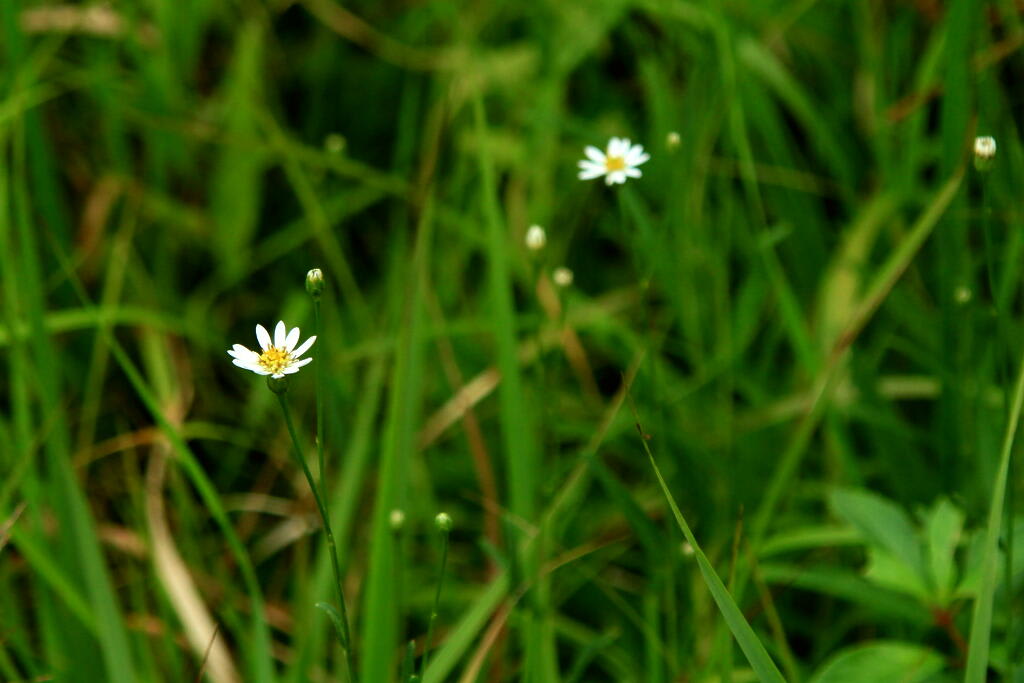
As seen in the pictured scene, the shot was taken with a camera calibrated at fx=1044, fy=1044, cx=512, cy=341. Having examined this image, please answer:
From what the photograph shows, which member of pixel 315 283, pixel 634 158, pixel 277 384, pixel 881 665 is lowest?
pixel 881 665

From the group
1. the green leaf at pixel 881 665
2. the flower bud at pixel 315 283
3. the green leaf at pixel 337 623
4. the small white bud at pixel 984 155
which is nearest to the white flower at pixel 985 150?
the small white bud at pixel 984 155

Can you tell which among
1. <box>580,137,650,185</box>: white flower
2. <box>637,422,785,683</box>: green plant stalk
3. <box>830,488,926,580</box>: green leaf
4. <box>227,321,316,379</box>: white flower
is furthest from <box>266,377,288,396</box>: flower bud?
<box>830,488,926,580</box>: green leaf

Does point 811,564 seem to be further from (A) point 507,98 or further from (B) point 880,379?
(A) point 507,98

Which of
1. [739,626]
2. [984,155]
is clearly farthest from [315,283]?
[984,155]

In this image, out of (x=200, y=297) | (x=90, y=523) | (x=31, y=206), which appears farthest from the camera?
(x=200, y=297)

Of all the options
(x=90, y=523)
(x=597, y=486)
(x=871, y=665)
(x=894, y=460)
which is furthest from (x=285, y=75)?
(x=871, y=665)

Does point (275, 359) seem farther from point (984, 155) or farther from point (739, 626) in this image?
point (984, 155)

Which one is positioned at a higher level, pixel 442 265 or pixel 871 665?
pixel 442 265

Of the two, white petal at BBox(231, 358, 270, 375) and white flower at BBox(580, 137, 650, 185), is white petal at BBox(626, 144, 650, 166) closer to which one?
white flower at BBox(580, 137, 650, 185)
